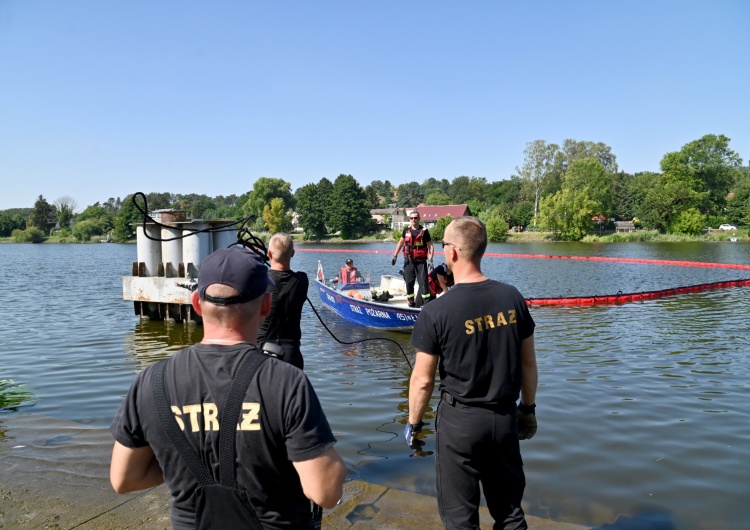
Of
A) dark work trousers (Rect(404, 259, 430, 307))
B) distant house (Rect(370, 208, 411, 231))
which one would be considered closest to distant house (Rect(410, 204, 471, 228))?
distant house (Rect(370, 208, 411, 231))

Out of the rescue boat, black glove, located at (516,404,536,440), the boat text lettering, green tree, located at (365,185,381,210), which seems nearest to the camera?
black glove, located at (516,404,536,440)

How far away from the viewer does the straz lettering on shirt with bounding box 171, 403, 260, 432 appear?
76.0 inches

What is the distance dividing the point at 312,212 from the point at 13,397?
95.1 m

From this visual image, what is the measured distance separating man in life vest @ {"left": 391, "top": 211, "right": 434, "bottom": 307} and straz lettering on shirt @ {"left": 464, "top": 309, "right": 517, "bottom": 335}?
8.56m

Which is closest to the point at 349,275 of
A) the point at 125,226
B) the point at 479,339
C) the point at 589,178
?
the point at 479,339

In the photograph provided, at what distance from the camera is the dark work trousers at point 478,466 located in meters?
3.20

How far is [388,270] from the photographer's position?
38.4 metres

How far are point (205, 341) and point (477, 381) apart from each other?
171 centimetres

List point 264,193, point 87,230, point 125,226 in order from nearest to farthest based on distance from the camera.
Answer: point 125,226 < point 87,230 < point 264,193

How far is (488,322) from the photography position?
3.24m

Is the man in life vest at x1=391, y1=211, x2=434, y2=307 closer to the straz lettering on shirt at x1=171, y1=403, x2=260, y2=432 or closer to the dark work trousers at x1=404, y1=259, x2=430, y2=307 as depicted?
the dark work trousers at x1=404, y1=259, x2=430, y2=307

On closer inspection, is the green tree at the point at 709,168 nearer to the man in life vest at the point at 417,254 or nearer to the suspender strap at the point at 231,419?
the man in life vest at the point at 417,254

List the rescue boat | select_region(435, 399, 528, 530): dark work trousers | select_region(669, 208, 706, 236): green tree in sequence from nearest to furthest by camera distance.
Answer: select_region(435, 399, 528, 530): dark work trousers, the rescue boat, select_region(669, 208, 706, 236): green tree

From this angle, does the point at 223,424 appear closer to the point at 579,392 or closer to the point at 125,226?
the point at 579,392
